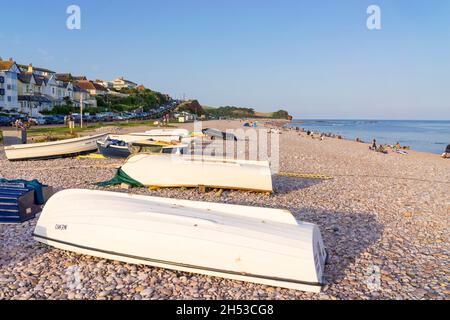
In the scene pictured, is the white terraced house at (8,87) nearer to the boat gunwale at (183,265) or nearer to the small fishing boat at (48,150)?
the small fishing boat at (48,150)

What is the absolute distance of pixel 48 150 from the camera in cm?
1830

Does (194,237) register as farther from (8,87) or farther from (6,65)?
(6,65)

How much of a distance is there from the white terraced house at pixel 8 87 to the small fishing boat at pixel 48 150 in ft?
171

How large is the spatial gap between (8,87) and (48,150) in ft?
187

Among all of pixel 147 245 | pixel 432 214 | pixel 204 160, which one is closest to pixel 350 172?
pixel 432 214

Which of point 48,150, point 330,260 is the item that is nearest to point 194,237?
point 330,260

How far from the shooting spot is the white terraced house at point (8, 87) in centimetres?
6253

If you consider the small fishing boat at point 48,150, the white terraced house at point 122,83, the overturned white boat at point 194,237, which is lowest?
the overturned white boat at point 194,237

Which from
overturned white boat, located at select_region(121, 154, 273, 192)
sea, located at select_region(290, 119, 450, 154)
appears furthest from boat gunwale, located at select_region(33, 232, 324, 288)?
sea, located at select_region(290, 119, 450, 154)

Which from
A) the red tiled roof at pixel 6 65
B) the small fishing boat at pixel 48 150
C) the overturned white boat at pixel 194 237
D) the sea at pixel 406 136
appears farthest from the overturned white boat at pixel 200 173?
the red tiled roof at pixel 6 65
